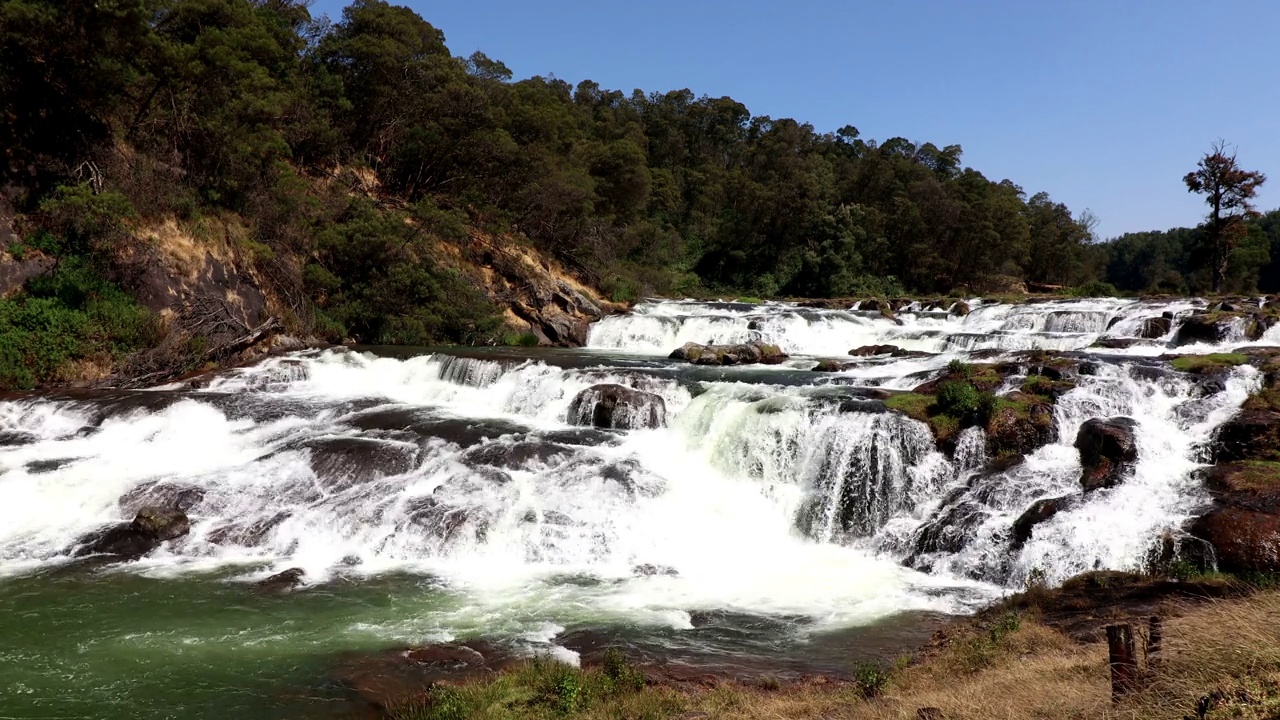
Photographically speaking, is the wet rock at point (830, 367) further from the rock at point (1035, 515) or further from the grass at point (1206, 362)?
the rock at point (1035, 515)

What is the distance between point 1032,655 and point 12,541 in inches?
487

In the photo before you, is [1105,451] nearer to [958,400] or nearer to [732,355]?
[958,400]

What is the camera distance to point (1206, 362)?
13.2 metres

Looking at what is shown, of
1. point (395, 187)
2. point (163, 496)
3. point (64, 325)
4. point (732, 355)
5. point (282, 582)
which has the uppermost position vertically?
point (395, 187)

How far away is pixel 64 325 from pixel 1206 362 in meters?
23.4

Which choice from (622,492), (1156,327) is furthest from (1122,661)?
(1156,327)

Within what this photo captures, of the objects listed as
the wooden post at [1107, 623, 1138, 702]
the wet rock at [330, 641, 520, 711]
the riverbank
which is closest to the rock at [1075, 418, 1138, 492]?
the riverbank

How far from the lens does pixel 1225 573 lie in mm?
8211

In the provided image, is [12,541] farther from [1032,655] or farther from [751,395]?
[1032,655]

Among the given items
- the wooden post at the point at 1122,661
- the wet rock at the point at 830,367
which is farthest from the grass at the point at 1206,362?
the wooden post at the point at 1122,661

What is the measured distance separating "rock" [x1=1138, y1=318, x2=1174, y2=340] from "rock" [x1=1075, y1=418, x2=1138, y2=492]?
9631 millimetres

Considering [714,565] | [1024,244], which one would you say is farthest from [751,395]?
[1024,244]

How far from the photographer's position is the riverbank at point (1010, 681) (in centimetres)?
387

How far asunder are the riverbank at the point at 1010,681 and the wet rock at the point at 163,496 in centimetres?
687
